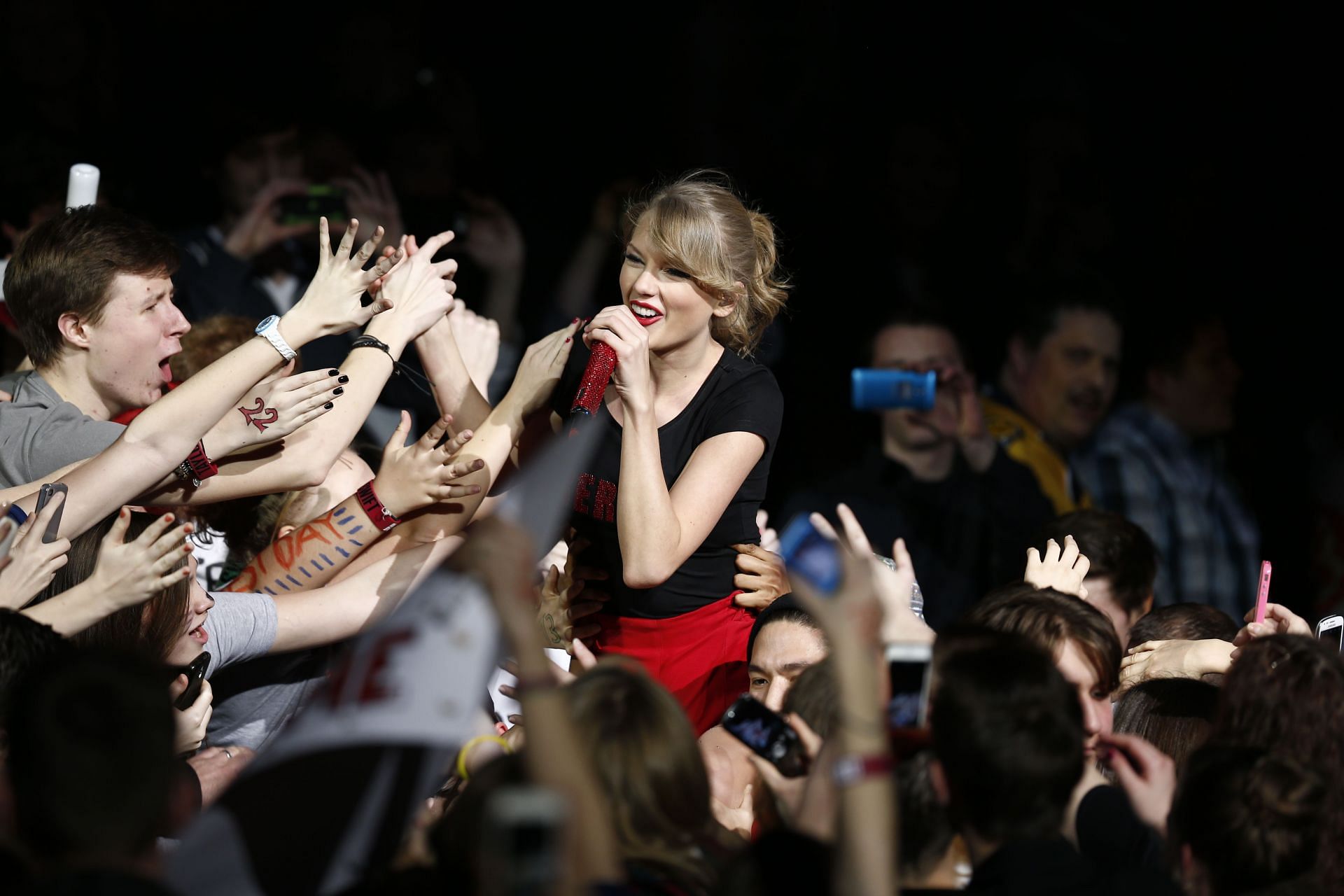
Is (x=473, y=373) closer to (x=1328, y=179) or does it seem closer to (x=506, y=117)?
(x=506, y=117)

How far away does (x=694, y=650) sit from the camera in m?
3.28

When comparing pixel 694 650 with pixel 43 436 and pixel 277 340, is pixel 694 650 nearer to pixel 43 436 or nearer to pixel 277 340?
pixel 277 340

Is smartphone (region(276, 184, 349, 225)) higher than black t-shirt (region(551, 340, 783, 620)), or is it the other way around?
smartphone (region(276, 184, 349, 225))

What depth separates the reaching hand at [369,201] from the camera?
4.66 m

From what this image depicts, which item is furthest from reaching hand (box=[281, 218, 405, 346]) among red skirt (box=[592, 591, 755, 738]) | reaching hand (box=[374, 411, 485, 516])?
red skirt (box=[592, 591, 755, 738])

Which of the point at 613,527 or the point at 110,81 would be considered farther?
the point at 110,81

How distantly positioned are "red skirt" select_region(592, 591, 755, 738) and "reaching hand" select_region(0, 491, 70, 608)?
119 cm

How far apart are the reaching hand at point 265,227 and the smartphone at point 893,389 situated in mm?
1779

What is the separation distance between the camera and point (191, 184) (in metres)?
5.31

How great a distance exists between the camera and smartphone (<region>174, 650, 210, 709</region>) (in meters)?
2.80

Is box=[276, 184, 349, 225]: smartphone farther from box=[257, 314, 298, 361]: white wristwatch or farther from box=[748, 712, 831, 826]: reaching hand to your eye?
box=[748, 712, 831, 826]: reaching hand

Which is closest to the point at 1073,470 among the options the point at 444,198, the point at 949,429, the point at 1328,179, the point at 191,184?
the point at 949,429

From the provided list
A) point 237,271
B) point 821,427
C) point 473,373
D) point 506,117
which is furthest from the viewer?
point 506,117

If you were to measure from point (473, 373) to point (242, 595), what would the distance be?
885mm
